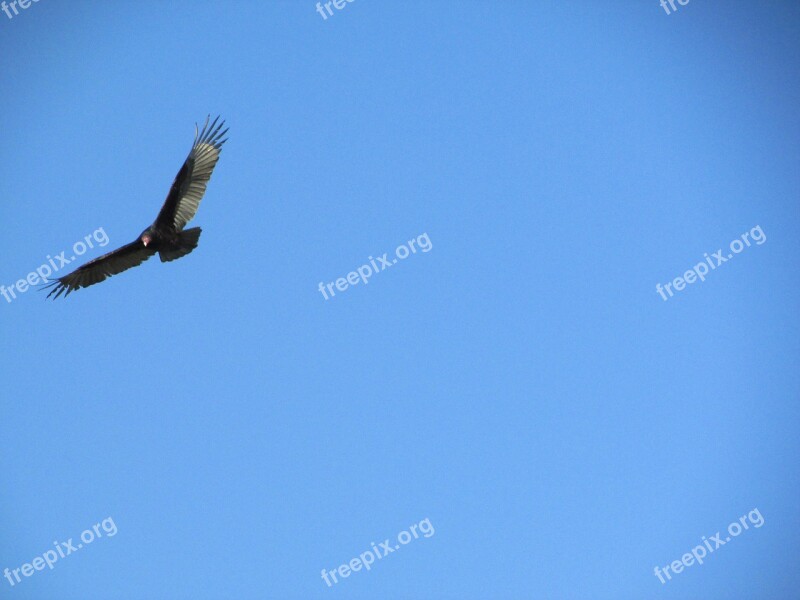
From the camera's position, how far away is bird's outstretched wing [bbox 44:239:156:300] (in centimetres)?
2339

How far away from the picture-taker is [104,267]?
24.2 m

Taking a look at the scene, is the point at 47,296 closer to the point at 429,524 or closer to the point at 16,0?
the point at 16,0

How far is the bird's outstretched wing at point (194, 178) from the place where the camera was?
22.4m

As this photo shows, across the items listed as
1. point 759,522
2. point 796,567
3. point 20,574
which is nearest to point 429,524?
point 759,522

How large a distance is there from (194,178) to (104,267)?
12.6 feet

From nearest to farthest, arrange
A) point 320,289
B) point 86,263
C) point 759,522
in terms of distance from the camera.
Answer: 1. point 86,263
2. point 320,289
3. point 759,522

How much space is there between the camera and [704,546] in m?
30.7

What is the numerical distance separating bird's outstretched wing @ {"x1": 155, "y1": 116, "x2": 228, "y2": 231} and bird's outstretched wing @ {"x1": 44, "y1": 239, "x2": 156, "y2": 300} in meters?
1.08

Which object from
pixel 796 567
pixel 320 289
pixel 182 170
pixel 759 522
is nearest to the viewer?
pixel 182 170

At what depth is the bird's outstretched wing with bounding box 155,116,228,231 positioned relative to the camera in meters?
22.4

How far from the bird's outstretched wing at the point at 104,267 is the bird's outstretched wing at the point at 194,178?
1.08 meters

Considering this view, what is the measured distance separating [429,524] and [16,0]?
21355 mm

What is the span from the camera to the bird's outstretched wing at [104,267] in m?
23.4

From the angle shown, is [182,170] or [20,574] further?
[20,574]
